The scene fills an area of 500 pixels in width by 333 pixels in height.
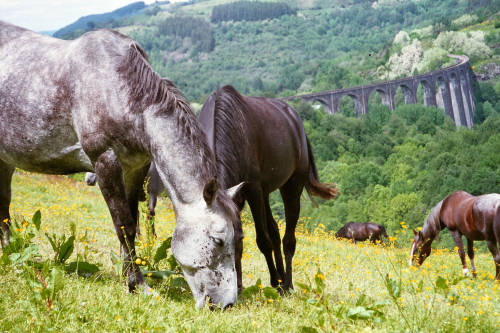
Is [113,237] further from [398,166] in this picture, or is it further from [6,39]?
[398,166]

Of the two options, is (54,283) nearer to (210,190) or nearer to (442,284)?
(210,190)

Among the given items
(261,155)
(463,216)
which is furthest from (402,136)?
(261,155)

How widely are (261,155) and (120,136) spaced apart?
143 cm

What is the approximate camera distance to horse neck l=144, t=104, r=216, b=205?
11.2 ft

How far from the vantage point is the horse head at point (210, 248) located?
331cm

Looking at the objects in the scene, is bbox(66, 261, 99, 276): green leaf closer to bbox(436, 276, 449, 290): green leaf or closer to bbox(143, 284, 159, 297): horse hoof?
bbox(143, 284, 159, 297): horse hoof

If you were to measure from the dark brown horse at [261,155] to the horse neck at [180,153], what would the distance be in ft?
1.21

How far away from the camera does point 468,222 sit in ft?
34.7

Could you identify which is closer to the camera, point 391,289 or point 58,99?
point 391,289

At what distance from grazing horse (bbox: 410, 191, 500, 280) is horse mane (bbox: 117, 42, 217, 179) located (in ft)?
20.9

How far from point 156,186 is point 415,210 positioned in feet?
135

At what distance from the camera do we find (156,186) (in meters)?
10.7

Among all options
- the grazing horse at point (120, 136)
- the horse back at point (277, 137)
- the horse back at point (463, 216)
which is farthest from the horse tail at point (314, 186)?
the horse back at point (463, 216)

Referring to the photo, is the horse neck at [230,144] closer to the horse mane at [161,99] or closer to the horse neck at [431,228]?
the horse mane at [161,99]
